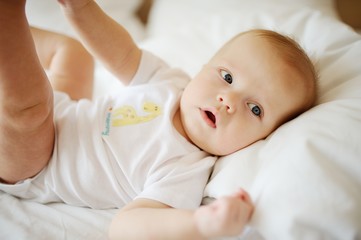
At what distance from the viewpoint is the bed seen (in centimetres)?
56

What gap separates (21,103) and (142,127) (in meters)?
0.31

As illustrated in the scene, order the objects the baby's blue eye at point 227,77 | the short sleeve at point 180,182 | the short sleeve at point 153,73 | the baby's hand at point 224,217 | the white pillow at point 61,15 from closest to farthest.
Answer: the baby's hand at point 224,217
the short sleeve at point 180,182
the baby's blue eye at point 227,77
the short sleeve at point 153,73
the white pillow at point 61,15

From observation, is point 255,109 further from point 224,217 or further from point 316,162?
point 224,217

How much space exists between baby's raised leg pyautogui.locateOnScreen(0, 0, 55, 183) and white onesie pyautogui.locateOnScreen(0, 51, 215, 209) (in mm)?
47

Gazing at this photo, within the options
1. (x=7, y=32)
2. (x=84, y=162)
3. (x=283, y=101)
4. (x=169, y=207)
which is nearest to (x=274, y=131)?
(x=283, y=101)

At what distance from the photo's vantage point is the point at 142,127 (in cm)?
88

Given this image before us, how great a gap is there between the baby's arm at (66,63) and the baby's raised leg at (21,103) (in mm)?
299

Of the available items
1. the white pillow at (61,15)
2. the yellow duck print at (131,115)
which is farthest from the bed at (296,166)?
the white pillow at (61,15)

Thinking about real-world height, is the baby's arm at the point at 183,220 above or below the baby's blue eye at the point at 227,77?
below

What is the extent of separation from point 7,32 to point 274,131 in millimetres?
627

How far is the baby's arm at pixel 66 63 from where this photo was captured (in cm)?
110

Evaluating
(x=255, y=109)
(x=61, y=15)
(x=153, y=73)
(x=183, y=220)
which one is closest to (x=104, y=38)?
(x=153, y=73)

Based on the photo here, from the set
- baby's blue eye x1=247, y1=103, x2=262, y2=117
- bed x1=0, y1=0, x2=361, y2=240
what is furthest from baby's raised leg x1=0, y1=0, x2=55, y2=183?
baby's blue eye x1=247, y1=103, x2=262, y2=117

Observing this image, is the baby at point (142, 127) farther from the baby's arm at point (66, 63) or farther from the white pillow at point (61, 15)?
the white pillow at point (61, 15)
